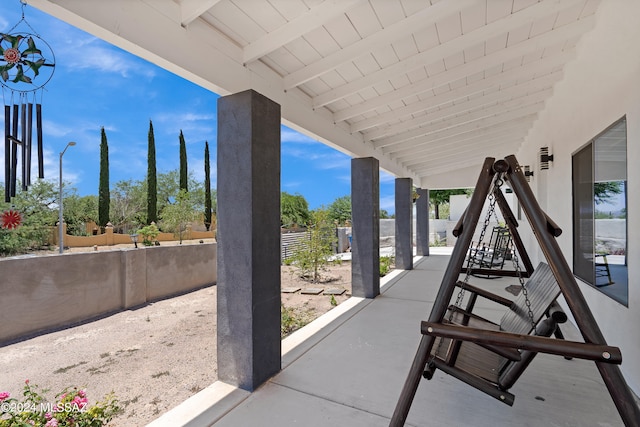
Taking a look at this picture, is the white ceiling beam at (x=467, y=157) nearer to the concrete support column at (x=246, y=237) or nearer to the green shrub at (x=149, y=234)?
the concrete support column at (x=246, y=237)

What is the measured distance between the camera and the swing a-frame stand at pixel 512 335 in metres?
1.39

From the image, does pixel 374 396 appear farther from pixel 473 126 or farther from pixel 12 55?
pixel 473 126

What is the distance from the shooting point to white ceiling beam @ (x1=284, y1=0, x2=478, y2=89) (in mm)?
2232

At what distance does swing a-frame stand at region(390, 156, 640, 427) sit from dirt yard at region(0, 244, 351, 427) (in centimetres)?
242

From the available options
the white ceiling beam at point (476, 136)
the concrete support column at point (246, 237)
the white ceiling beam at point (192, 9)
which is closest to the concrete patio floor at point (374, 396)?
the concrete support column at point (246, 237)

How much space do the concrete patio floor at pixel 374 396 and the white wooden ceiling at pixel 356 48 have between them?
2401 mm

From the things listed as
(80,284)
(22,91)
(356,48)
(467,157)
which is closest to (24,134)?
(22,91)

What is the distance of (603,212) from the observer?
2.78 m

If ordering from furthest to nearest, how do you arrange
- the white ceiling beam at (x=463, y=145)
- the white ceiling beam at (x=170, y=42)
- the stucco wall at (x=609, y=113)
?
the white ceiling beam at (x=463, y=145), the stucco wall at (x=609, y=113), the white ceiling beam at (x=170, y=42)

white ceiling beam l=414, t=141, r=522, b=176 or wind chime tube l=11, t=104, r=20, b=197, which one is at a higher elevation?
white ceiling beam l=414, t=141, r=522, b=176

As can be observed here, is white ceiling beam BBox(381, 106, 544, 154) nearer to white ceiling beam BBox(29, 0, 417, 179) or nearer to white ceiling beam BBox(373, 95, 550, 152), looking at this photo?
white ceiling beam BBox(373, 95, 550, 152)

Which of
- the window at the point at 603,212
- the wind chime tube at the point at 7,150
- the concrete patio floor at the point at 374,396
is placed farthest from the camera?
the wind chime tube at the point at 7,150

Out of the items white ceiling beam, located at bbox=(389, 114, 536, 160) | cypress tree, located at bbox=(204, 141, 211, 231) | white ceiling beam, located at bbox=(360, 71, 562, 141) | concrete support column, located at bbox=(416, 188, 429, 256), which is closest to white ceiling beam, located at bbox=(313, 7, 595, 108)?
white ceiling beam, located at bbox=(360, 71, 562, 141)

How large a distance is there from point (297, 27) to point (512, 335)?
95.5 inches
